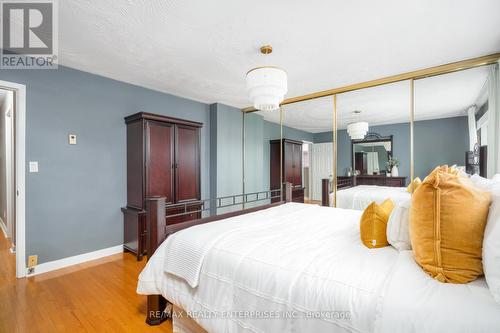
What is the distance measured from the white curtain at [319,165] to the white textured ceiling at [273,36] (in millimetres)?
1120

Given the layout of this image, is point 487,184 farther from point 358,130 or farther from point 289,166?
point 289,166

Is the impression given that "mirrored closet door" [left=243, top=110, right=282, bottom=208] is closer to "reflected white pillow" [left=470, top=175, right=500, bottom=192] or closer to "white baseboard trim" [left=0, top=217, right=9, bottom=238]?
"reflected white pillow" [left=470, top=175, right=500, bottom=192]

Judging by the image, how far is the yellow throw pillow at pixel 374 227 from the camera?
1.32m

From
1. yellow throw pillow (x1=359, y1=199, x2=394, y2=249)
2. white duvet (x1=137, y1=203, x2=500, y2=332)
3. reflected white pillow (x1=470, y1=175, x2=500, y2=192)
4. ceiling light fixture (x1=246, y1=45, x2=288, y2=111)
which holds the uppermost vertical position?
ceiling light fixture (x1=246, y1=45, x2=288, y2=111)

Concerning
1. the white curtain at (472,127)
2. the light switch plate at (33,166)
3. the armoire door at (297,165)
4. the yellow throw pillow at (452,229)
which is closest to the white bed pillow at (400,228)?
the yellow throw pillow at (452,229)

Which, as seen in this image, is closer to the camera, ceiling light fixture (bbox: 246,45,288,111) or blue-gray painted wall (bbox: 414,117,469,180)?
ceiling light fixture (bbox: 246,45,288,111)

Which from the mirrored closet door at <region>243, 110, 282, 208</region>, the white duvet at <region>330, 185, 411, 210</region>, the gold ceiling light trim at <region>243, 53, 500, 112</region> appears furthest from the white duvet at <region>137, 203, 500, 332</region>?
the mirrored closet door at <region>243, 110, 282, 208</region>

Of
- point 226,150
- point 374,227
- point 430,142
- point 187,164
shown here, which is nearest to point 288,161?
point 226,150

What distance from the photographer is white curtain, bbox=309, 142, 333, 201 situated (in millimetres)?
Result: 3664

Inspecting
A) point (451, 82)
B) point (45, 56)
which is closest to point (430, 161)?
point (451, 82)

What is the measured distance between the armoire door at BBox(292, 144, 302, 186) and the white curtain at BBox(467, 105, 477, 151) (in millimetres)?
2250

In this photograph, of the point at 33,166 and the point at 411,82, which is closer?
the point at 33,166

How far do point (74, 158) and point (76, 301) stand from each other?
1.64m

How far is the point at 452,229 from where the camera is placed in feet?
2.95
